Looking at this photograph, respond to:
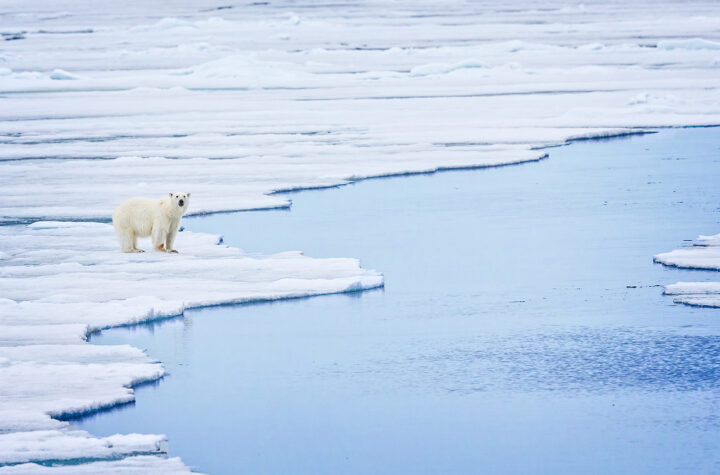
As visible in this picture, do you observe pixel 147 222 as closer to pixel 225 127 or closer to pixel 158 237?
pixel 158 237

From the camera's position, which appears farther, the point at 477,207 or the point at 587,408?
the point at 477,207

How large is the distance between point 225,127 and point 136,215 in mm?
7668

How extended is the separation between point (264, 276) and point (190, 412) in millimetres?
2205

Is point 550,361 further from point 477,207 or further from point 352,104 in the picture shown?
point 352,104

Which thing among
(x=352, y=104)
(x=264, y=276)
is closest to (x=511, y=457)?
(x=264, y=276)

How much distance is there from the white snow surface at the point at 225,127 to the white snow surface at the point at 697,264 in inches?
1.4

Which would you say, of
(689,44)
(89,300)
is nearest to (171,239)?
(89,300)

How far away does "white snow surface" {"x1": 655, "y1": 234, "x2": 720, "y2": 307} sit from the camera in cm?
663

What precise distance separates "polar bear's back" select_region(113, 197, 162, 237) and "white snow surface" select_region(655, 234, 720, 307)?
332cm

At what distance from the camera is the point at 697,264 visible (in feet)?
24.2

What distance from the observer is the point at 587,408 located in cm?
502

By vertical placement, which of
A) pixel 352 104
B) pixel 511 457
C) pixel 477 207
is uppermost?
pixel 352 104

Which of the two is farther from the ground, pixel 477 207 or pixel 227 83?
pixel 227 83

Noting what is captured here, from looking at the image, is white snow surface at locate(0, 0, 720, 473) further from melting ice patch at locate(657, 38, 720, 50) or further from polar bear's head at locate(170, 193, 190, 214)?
polar bear's head at locate(170, 193, 190, 214)
